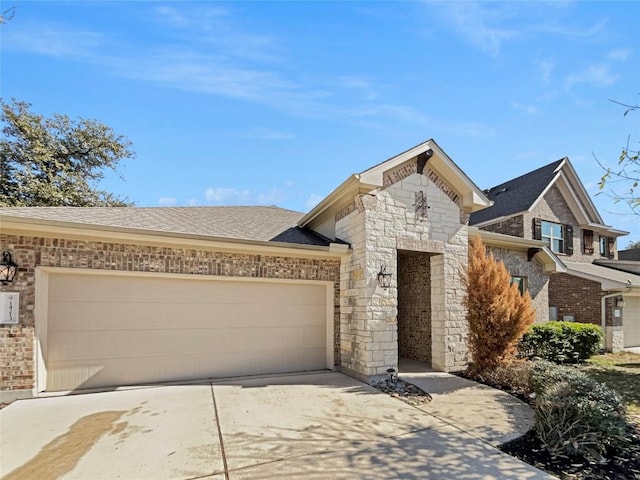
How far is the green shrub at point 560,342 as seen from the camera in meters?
10.1

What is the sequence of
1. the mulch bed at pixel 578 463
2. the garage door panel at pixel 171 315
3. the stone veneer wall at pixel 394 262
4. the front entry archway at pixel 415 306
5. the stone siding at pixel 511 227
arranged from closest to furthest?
the mulch bed at pixel 578 463 < the garage door panel at pixel 171 315 < the stone veneer wall at pixel 394 262 < the front entry archway at pixel 415 306 < the stone siding at pixel 511 227

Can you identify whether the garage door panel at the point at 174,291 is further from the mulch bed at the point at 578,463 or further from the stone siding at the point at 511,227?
the stone siding at the point at 511,227

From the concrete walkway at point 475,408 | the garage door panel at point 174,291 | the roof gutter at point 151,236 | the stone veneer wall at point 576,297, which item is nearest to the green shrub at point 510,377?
the concrete walkway at point 475,408

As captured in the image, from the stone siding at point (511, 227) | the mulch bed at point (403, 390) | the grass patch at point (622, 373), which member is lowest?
the grass patch at point (622, 373)

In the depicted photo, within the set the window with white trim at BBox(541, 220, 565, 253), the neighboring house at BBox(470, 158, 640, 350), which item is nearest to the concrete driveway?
the neighboring house at BBox(470, 158, 640, 350)

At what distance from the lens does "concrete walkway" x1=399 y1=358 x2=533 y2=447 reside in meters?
5.02

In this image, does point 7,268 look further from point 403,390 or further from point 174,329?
point 403,390

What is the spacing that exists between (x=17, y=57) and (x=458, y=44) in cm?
993

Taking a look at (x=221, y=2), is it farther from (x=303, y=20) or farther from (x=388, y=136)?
(x=388, y=136)

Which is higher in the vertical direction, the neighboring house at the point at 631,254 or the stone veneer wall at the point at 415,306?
the neighboring house at the point at 631,254

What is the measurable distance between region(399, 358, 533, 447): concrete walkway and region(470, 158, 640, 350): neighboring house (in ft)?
29.0

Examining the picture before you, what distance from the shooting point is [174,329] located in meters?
7.30

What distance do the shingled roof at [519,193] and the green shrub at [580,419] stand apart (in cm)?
1265

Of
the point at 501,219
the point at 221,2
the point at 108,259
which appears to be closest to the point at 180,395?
the point at 108,259
